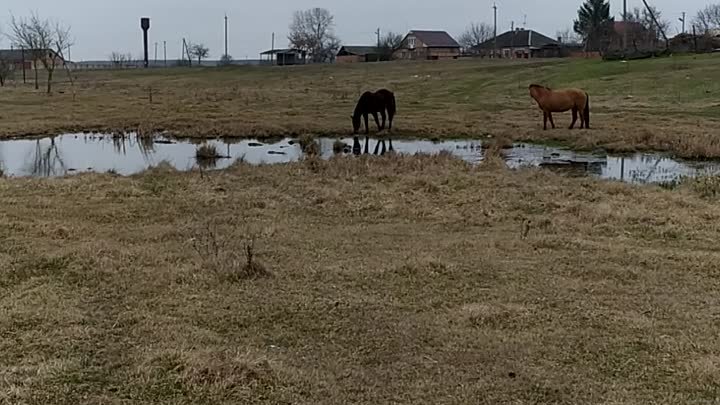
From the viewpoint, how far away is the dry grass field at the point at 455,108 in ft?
62.2

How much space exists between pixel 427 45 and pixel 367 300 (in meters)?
88.8

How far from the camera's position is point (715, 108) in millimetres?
23766

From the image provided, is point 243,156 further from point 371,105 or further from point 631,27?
point 631,27

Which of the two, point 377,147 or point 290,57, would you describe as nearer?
point 377,147

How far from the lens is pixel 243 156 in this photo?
15805mm

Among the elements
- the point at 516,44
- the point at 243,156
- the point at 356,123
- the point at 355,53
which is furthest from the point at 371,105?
the point at 516,44

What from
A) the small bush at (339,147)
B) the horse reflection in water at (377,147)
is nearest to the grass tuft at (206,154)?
the small bush at (339,147)

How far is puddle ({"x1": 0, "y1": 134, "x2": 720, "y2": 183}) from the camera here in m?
13.8

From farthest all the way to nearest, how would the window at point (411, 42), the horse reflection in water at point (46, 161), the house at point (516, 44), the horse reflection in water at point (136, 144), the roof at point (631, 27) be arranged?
1. the window at point (411, 42)
2. the house at point (516, 44)
3. the roof at point (631, 27)
4. the horse reflection in water at point (136, 144)
5. the horse reflection in water at point (46, 161)

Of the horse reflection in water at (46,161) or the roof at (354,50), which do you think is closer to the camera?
the horse reflection in water at (46,161)

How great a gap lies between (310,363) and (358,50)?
298 ft

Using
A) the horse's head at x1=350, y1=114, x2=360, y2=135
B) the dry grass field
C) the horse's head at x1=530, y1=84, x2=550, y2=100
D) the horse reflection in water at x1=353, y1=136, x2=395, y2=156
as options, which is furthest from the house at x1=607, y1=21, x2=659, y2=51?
the horse reflection in water at x1=353, y1=136, x2=395, y2=156

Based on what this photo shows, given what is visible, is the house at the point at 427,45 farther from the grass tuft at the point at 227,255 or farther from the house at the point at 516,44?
the grass tuft at the point at 227,255

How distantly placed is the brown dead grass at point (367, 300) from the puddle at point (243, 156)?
12.0 feet
